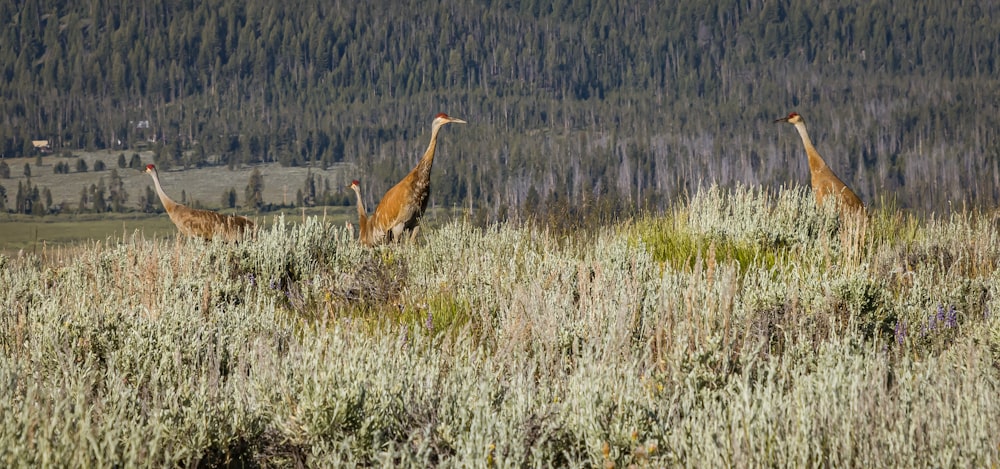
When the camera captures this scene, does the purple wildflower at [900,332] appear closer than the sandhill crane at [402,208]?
Yes

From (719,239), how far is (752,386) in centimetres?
414

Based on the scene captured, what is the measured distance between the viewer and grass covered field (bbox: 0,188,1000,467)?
3.92m

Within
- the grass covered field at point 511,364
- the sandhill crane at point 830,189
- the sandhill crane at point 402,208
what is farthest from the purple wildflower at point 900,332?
the sandhill crane at point 402,208

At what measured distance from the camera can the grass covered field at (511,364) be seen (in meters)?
3.92

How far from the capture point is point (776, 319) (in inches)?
242

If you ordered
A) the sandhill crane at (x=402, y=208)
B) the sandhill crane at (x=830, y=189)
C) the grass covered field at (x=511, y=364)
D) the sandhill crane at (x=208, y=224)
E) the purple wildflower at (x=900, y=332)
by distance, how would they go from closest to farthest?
1. the grass covered field at (x=511, y=364)
2. the purple wildflower at (x=900, y=332)
3. the sandhill crane at (x=830, y=189)
4. the sandhill crane at (x=208, y=224)
5. the sandhill crane at (x=402, y=208)

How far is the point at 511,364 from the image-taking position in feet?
17.6

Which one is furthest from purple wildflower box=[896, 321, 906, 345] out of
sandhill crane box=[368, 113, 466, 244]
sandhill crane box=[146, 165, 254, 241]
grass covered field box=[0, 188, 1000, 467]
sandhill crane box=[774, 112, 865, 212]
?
sandhill crane box=[146, 165, 254, 241]

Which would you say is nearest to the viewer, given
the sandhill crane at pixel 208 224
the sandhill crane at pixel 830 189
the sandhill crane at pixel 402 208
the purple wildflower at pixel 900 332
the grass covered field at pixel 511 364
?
the grass covered field at pixel 511 364

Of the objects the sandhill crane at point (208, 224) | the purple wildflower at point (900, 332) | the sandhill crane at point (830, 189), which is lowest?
the purple wildflower at point (900, 332)

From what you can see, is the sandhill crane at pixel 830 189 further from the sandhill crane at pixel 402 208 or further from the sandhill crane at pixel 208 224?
the sandhill crane at pixel 208 224

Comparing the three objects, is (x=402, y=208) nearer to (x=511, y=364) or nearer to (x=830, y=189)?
(x=830, y=189)

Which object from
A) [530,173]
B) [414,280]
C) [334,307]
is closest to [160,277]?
[334,307]

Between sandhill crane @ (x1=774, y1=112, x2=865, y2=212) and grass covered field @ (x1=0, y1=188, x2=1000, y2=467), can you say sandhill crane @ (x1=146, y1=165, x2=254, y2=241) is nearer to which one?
grass covered field @ (x1=0, y1=188, x2=1000, y2=467)
